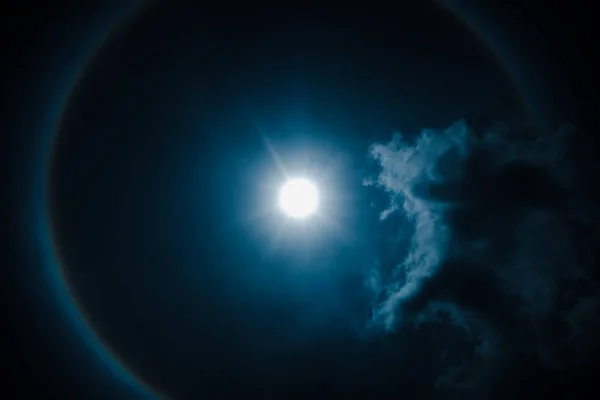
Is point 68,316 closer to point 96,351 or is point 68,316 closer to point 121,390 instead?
point 96,351

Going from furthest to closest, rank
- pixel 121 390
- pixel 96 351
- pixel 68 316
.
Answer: pixel 121 390
pixel 96 351
pixel 68 316

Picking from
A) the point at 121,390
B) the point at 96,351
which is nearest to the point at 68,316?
the point at 96,351

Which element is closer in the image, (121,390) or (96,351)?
(96,351)

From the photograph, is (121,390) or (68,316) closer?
(68,316)

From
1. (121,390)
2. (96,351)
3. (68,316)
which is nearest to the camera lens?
(68,316)

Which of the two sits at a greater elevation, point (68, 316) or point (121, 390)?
point (68, 316)

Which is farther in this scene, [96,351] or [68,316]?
[96,351]
